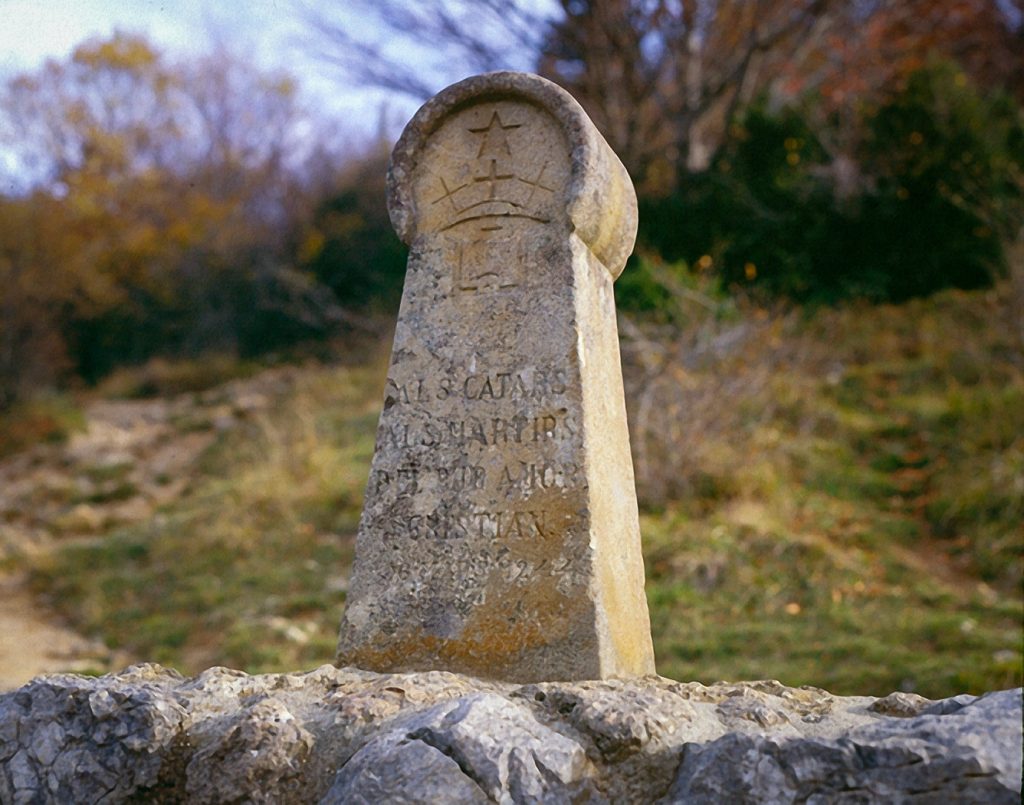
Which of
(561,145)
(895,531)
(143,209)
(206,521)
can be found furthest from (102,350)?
(561,145)

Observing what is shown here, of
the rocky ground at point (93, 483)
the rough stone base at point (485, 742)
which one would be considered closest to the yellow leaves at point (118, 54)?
the rocky ground at point (93, 483)

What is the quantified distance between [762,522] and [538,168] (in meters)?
4.55

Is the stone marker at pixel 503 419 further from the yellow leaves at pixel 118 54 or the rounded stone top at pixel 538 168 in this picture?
the yellow leaves at pixel 118 54

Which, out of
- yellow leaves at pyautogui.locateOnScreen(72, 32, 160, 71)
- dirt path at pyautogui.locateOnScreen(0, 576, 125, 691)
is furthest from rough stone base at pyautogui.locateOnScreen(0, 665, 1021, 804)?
yellow leaves at pyautogui.locateOnScreen(72, 32, 160, 71)

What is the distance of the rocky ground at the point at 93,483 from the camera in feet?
25.0

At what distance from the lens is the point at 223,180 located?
22.1m

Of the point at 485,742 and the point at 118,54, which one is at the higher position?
the point at 118,54

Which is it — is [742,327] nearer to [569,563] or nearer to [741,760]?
[569,563]

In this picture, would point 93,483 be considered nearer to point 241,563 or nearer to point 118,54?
point 241,563

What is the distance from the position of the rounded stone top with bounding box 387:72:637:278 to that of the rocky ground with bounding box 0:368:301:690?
4.36 metres

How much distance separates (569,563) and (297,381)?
11.7m

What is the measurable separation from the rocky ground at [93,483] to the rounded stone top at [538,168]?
171 inches

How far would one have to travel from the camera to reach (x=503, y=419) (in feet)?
11.6

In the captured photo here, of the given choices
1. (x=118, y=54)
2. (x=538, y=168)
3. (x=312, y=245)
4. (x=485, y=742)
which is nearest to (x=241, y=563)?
(x=538, y=168)
